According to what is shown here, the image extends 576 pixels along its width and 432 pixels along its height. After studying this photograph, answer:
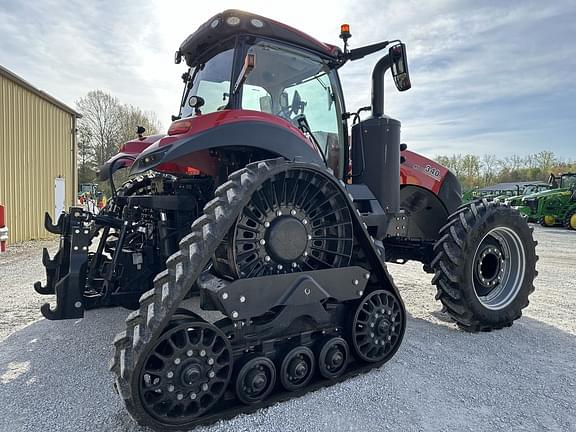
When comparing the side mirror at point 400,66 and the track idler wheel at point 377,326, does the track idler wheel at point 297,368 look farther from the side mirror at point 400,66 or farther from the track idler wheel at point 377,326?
the side mirror at point 400,66

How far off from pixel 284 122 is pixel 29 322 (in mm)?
3403

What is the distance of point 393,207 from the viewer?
3840 mm

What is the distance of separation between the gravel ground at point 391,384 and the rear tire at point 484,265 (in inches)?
9.0

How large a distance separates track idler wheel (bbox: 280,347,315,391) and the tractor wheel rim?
217cm

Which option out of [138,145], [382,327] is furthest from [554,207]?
[138,145]

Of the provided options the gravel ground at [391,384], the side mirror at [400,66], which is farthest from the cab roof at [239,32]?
the gravel ground at [391,384]

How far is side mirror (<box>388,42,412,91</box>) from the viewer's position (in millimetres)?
3438

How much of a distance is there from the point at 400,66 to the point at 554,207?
17409mm

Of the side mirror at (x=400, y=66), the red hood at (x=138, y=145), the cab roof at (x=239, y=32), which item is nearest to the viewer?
the cab roof at (x=239, y=32)

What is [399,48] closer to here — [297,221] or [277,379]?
[297,221]

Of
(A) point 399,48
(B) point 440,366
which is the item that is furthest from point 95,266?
(A) point 399,48

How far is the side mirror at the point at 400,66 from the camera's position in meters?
3.44

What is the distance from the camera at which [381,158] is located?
12.4 feet

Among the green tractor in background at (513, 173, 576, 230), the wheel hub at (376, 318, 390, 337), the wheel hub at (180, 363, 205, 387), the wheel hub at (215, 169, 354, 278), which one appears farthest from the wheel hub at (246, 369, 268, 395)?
the green tractor in background at (513, 173, 576, 230)
